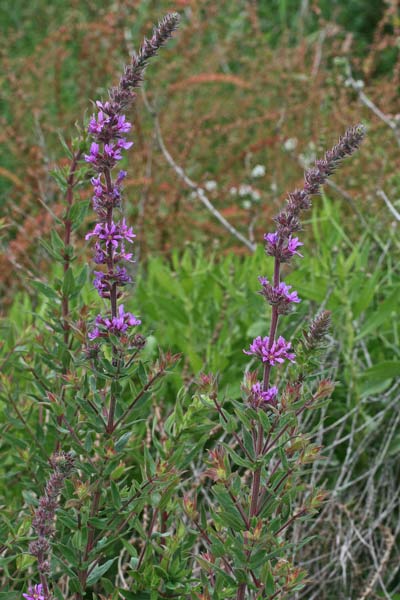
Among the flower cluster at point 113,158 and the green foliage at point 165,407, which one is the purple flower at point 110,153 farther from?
the green foliage at point 165,407

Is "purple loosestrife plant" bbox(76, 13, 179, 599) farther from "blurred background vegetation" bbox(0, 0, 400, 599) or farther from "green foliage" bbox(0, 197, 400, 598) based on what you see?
"blurred background vegetation" bbox(0, 0, 400, 599)

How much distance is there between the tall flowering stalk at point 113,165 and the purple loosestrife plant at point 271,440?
19 centimetres

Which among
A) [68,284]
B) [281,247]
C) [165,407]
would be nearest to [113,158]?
[281,247]

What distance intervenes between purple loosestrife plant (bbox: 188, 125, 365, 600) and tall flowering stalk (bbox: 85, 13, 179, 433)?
0.62ft

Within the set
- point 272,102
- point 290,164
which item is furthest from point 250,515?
point 272,102

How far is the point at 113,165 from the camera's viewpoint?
3.92ft

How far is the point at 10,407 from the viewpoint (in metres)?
1.88

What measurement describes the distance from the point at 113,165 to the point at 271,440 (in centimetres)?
45

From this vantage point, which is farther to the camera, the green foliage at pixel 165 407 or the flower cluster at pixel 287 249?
the green foliage at pixel 165 407

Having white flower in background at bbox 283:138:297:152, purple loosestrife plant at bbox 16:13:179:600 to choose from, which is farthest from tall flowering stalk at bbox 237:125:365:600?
white flower in background at bbox 283:138:297:152

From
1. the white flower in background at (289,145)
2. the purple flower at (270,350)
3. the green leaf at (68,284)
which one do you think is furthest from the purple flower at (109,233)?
the white flower in background at (289,145)

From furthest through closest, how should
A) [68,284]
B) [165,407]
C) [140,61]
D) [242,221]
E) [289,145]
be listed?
[242,221], [289,145], [165,407], [68,284], [140,61]

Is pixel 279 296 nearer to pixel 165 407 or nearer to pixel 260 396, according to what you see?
pixel 260 396

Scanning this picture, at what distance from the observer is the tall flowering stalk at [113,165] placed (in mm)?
1167
